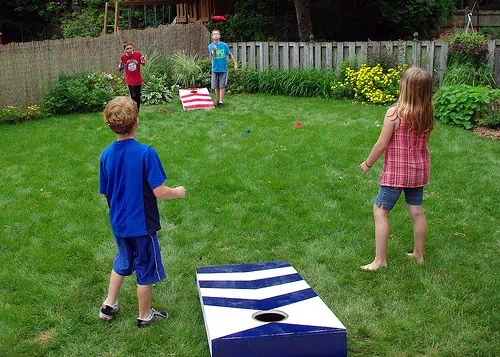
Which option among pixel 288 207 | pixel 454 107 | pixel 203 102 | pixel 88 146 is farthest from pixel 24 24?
pixel 288 207

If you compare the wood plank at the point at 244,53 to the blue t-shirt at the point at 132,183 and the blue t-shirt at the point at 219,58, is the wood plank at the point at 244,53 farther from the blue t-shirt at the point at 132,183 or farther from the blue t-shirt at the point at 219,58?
the blue t-shirt at the point at 132,183

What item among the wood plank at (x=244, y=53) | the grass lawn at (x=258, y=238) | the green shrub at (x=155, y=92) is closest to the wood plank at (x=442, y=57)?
the grass lawn at (x=258, y=238)

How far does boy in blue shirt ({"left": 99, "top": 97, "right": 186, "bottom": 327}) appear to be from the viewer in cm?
357

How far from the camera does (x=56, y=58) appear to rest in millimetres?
12328

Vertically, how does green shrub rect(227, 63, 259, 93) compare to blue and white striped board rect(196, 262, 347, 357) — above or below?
above

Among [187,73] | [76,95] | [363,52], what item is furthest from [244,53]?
[76,95]

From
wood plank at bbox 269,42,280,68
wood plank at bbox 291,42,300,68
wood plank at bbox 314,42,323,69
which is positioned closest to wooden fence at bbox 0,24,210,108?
wood plank at bbox 269,42,280,68

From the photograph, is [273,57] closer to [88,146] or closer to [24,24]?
[88,146]

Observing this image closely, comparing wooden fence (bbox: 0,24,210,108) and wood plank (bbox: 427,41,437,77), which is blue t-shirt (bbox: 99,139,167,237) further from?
wood plank (bbox: 427,41,437,77)

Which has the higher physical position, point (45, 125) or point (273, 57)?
point (273, 57)

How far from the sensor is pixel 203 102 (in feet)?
40.0

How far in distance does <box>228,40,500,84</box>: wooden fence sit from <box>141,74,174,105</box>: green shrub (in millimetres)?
2894

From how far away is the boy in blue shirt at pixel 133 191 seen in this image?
140 inches

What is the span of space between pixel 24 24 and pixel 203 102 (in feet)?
55.9
